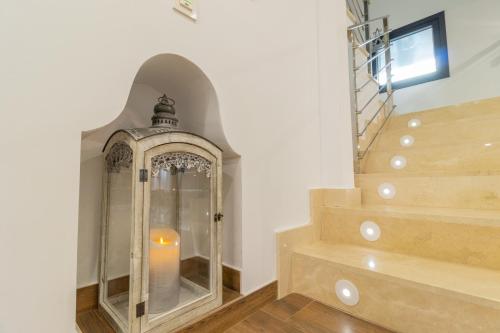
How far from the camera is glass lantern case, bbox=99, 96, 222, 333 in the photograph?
0.67 meters

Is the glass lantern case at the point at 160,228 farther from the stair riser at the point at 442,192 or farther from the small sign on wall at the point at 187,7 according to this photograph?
the stair riser at the point at 442,192

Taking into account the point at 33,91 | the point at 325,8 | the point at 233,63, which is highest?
the point at 325,8

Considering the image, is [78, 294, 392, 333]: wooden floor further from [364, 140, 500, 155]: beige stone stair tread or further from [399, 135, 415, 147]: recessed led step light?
[399, 135, 415, 147]: recessed led step light

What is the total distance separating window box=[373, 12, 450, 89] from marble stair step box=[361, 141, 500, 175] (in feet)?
4.92

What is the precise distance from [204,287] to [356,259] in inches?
23.7

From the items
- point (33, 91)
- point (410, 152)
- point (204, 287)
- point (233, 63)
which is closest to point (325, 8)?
point (233, 63)

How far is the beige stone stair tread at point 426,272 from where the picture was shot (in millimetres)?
675

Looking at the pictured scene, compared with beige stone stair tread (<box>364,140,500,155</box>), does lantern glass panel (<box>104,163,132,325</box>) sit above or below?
below

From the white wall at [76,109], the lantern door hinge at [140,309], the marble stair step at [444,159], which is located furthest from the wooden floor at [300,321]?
the marble stair step at [444,159]

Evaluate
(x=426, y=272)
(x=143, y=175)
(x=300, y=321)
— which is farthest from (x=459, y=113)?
(x=143, y=175)

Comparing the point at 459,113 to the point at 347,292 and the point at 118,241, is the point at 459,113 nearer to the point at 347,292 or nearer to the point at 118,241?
the point at 347,292

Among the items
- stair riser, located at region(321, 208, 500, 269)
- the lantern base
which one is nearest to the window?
stair riser, located at region(321, 208, 500, 269)

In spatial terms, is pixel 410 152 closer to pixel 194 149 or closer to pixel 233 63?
pixel 233 63

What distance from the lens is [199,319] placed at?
779 mm
